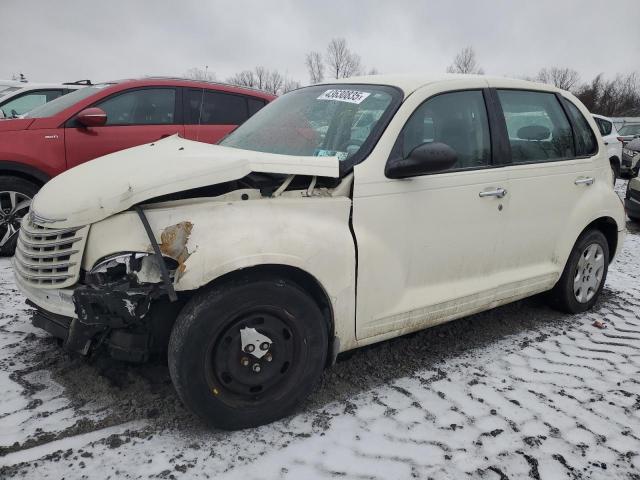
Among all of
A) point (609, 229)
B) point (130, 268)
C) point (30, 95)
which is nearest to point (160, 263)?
point (130, 268)

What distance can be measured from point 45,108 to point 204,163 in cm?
418

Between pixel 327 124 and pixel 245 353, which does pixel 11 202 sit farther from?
pixel 245 353

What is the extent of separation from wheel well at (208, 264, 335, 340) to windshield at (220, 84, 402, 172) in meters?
0.63

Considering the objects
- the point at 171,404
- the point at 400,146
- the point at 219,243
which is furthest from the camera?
the point at 400,146

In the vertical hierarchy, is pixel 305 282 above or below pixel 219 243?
below

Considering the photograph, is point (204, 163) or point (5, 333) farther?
point (5, 333)

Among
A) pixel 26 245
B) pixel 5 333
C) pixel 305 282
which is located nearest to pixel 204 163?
pixel 305 282

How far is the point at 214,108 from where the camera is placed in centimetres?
631

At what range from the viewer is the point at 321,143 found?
297 cm

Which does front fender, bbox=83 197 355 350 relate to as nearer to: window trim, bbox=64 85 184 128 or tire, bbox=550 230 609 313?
tire, bbox=550 230 609 313

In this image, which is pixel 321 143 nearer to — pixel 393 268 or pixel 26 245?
pixel 393 268

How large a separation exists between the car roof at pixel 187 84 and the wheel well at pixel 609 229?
438 centimetres

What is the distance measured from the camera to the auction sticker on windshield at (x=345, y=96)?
312cm

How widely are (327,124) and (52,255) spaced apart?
1.71 metres
